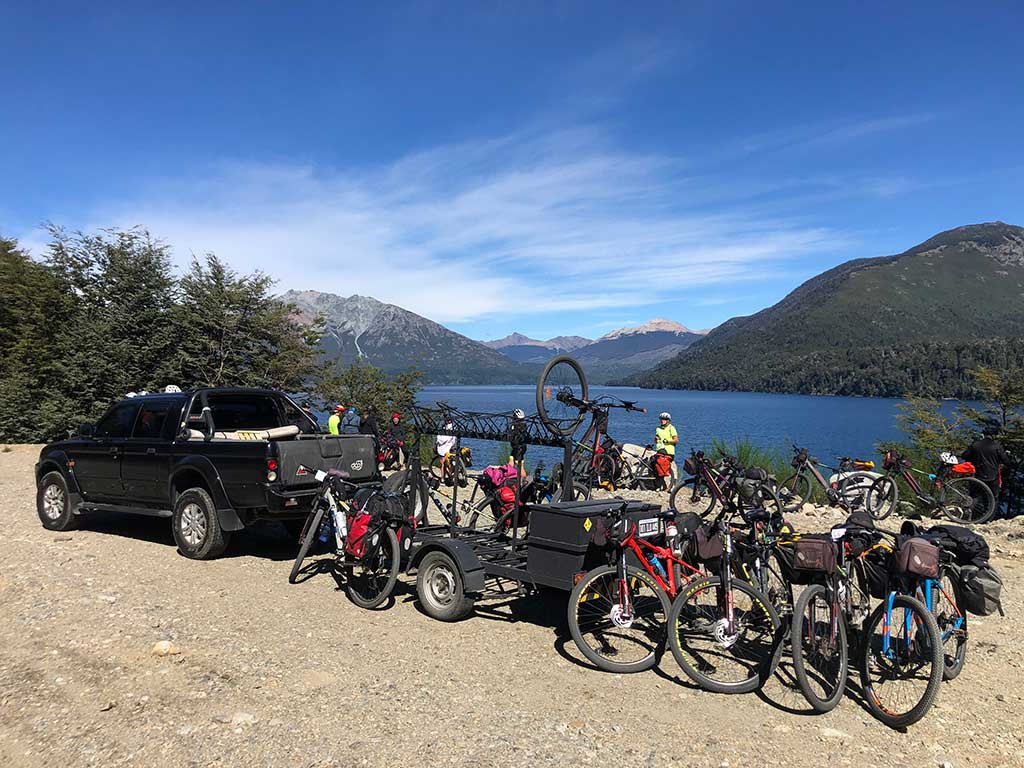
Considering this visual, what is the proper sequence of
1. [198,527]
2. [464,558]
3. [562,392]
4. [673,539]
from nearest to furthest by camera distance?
1. [673,539]
2. [464,558]
3. [562,392]
4. [198,527]

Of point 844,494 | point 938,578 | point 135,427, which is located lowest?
point 844,494

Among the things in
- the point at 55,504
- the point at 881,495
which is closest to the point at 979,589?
the point at 881,495

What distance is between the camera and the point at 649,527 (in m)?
5.54

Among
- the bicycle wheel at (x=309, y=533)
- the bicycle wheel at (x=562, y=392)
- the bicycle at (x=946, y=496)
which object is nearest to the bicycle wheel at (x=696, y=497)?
the bicycle at (x=946, y=496)

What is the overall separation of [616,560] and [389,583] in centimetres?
241

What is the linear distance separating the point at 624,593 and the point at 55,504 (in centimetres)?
914

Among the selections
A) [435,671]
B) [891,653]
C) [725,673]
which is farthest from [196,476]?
[891,653]

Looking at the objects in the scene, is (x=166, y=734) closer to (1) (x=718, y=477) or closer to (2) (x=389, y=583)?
(2) (x=389, y=583)

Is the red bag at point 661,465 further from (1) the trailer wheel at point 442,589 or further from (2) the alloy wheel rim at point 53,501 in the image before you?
(2) the alloy wheel rim at point 53,501

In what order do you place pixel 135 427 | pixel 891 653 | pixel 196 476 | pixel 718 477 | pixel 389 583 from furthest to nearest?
pixel 718 477 → pixel 135 427 → pixel 196 476 → pixel 389 583 → pixel 891 653

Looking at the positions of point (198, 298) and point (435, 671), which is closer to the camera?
point (435, 671)

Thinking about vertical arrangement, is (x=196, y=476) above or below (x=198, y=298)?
below

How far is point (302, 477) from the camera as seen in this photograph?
26.1 feet

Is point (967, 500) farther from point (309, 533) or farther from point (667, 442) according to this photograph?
point (309, 533)
